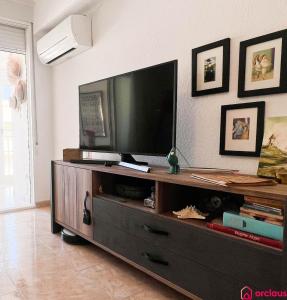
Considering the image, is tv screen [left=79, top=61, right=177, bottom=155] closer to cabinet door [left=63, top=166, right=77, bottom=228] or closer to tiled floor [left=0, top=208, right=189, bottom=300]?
cabinet door [left=63, top=166, right=77, bottom=228]

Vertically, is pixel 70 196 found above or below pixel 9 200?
above

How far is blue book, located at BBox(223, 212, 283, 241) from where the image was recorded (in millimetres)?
975

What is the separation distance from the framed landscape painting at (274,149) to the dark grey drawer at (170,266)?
20.5 inches

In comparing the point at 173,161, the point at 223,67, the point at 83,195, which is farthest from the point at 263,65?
the point at 83,195

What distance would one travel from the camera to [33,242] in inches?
87.4

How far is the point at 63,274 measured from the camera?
1.69 m

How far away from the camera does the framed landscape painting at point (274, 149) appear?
3.98ft

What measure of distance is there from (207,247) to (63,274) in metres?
1.02

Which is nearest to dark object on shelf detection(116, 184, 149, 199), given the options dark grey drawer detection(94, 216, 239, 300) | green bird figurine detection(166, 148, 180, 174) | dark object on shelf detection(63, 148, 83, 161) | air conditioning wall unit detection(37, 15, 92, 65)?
dark grey drawer detection(94, 216, 239, 300)

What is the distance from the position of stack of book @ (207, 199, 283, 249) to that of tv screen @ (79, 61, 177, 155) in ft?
1.85

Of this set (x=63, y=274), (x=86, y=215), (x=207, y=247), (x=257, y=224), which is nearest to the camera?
(x=257, y=224)

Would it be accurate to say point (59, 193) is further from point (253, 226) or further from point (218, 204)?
point (253, 226)

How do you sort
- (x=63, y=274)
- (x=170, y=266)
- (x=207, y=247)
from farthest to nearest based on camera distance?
1. (x=63, y=274)
2. (x=170, y=266)
3. (x=207, y=247)

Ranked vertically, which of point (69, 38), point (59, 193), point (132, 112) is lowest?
point (59, 193)
